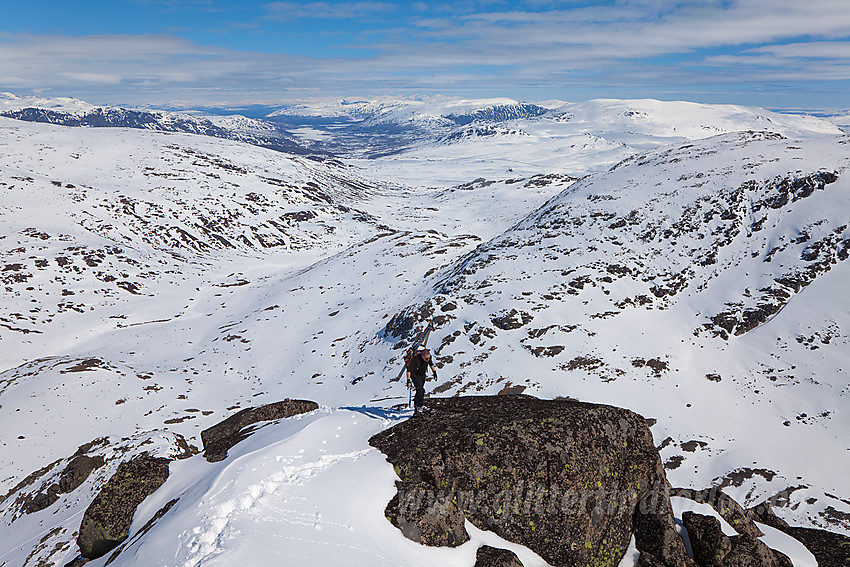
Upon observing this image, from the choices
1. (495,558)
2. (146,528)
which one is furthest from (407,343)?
(495,558)

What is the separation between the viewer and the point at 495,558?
32.1 feet

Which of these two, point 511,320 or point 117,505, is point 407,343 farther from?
point 117,505

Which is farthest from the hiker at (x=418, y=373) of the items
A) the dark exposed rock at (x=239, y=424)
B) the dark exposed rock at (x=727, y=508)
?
the dark exposed rock at (x=727, y=508)

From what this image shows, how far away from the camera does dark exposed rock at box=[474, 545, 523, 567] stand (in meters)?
9.62

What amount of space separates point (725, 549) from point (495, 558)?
21.6 ft

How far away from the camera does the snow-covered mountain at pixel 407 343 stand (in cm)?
1103

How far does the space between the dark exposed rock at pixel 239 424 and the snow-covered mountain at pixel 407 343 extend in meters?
1.05

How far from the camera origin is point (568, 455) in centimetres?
1157

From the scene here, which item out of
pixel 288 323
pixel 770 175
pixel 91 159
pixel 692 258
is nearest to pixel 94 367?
pixel 288 323

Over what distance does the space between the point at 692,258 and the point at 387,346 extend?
39.1m

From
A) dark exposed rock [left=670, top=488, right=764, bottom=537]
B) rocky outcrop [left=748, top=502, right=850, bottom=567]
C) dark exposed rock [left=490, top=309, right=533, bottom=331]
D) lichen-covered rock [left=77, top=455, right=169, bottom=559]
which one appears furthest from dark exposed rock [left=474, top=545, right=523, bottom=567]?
dark exposed rock [left=490, top=309, right=533, bottom=331]

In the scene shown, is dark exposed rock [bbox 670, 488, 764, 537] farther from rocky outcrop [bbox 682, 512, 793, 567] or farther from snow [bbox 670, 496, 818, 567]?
rocky outcrop [bbox 682, 512, 793, 567]

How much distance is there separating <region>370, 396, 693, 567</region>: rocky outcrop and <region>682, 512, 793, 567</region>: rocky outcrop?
0.62 metres

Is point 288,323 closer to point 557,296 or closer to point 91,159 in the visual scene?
point 557,296
